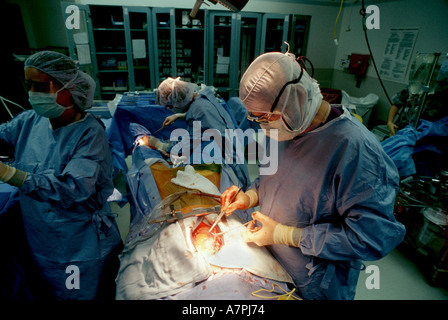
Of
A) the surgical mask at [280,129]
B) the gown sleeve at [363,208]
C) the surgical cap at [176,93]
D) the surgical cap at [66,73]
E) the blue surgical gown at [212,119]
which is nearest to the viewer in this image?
the gown sleeve at [363,208]

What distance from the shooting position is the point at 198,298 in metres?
1.20

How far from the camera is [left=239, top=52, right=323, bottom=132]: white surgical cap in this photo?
41.6 inches

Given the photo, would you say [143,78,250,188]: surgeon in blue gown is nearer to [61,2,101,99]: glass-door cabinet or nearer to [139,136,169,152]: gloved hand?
[139,136,169,152]: gloved hand

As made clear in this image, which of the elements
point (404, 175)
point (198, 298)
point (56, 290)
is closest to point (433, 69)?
point (404, 175)

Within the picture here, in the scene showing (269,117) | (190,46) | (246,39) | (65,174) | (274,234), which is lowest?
(274,234)

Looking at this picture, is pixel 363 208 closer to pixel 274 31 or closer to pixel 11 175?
pixel 11 175

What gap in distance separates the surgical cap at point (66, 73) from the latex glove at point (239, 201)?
1145mm

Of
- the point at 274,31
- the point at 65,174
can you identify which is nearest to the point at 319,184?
the point at 65,174

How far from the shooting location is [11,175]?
4.14ft

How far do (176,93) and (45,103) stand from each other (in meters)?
1.40

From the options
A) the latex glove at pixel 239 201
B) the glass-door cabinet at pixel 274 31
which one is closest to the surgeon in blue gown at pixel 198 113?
the latex glove at pixel 239 201

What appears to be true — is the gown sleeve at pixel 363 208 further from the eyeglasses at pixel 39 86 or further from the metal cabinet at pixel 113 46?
the metal cabinet at pixel 113 46

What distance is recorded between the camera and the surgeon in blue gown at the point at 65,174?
4.86ft

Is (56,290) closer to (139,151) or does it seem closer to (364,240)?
(139,151)
